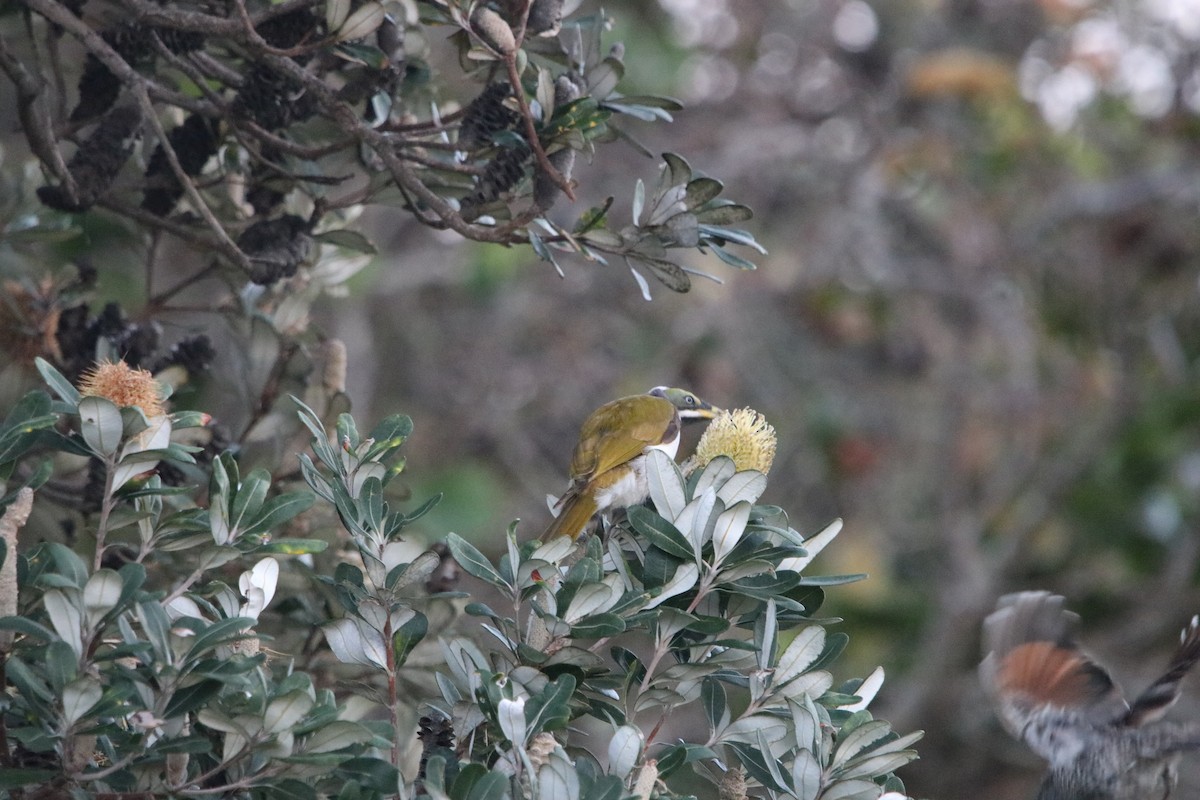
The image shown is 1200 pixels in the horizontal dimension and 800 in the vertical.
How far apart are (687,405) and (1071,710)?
129cm

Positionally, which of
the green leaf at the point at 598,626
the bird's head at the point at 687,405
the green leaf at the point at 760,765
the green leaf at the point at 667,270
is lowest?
the bird's head at the point at 687,405

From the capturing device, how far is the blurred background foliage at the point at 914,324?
22.1 ft

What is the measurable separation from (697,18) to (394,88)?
6063 mm

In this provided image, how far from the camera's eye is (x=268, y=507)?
5.89ft

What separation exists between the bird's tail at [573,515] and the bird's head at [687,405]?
1.99 ft

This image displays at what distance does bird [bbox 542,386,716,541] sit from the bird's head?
3cm

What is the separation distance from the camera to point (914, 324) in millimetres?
7762

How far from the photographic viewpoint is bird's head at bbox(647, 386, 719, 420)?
3.61 m

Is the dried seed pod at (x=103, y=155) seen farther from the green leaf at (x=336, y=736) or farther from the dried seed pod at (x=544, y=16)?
the green leaf at (x=336, y=736)

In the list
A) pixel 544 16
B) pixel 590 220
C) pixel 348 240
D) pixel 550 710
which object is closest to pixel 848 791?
pixel 550 710

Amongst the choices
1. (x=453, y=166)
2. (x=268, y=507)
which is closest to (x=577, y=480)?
(x=453, y=166)

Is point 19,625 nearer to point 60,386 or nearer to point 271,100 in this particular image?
point 60,386

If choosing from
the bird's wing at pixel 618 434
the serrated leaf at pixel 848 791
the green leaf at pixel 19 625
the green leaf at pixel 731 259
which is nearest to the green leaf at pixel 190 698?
the green leaf at pixel 19 625

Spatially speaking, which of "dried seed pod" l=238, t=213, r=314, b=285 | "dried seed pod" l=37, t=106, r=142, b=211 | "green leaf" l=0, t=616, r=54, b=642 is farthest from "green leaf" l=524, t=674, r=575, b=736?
"dried seed pod" l=37, t=106, r=142, b=211
